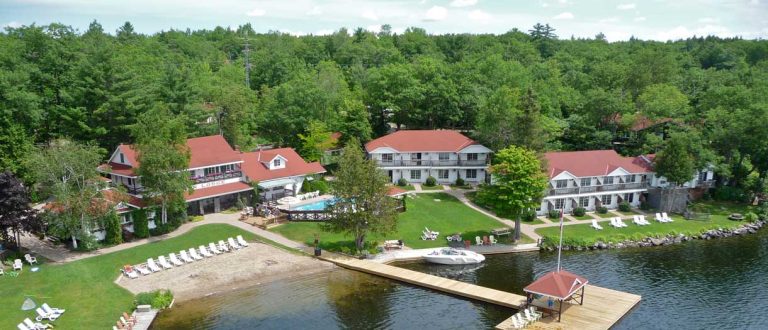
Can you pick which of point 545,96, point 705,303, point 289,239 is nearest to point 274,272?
point 289,239

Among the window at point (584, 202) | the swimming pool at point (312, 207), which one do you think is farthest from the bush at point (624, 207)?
the swimming pool at point (312, 207)

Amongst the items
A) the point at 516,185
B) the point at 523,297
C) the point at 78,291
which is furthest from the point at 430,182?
the point at 78,291

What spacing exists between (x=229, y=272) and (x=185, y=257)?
14.0ft

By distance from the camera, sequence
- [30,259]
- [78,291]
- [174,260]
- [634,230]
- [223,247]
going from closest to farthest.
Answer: [78,291], [30,259], [174,260], [223,247], [634,230]

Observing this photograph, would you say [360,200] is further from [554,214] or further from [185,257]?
[554,214]

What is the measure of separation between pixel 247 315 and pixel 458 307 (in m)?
13.9

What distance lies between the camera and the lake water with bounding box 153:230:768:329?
3525cm

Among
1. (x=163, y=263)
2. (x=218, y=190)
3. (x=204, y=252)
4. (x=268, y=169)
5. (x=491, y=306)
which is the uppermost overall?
(x=268, y=169)

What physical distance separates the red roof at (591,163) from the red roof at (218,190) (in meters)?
31.3

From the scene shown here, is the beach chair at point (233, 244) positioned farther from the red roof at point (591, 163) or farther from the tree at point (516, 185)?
the red roof at point (591, 163)

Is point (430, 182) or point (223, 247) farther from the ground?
point (430, 182)

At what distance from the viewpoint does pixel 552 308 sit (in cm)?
3603

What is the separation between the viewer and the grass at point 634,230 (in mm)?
51069

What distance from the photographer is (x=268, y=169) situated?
5850 cm
